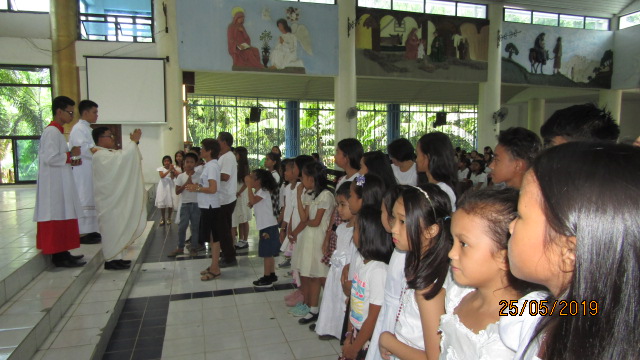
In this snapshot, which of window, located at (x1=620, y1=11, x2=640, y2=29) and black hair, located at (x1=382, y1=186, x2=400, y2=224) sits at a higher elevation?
window, located at (x1=620, y1=11, x2=640, y2=29)

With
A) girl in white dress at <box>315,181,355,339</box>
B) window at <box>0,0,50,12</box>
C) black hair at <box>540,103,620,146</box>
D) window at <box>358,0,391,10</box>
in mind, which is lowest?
girl in white dress at <box>315,181,355,339</box>

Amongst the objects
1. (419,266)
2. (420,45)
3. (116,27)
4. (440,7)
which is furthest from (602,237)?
(440,7)

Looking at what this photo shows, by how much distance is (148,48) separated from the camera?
31.5 ft

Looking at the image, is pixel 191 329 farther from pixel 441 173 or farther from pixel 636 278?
pixel 636 278

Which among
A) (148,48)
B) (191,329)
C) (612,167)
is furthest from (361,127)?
(612,167)

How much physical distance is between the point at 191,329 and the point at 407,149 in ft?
7.41

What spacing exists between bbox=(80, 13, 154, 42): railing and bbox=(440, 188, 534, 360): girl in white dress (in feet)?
34.4

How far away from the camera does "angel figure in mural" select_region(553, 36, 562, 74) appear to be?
13180 millimetres

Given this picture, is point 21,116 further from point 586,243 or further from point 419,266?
point 586,243

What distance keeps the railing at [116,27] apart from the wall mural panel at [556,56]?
10.3m

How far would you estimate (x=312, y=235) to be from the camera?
324 cm

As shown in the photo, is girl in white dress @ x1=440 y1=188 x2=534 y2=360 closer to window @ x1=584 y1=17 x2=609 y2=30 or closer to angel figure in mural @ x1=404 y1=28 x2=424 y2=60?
angel figure in mural @ x1=404 y1=28 x2=424 y2=60

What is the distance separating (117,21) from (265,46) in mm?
3581

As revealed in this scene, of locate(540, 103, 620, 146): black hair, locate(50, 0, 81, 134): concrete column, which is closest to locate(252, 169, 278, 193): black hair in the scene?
locate(540, 103, 620, 146): black hair
